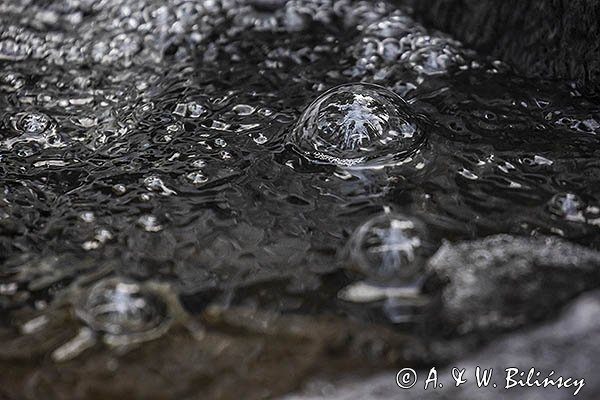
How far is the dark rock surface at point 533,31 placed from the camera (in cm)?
122

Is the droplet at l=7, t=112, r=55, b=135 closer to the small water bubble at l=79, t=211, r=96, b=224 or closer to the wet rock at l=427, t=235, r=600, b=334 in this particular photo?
the small water bubble at l=79, t=211, r=96, b=224

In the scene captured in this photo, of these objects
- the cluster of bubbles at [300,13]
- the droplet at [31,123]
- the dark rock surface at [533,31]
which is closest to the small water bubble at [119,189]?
the droplet at [31,123]

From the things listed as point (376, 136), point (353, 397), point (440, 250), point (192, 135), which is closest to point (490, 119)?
point (376, 136)

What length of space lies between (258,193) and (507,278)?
13.7 inches

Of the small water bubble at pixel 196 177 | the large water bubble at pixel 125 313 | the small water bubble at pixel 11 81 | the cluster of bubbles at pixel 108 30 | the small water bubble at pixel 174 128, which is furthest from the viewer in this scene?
the cluster of bubbles at pixel 108 30

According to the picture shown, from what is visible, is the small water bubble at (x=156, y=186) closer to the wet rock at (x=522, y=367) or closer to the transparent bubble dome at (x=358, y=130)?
→ the transparent bubble dome at (x=358, y=130)

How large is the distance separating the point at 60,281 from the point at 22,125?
1.30 ft

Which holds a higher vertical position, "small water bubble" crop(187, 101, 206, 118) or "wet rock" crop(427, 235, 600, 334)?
"wet rock" crop(427, 235, 600, 334)

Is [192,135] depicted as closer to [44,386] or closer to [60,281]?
[60,281]

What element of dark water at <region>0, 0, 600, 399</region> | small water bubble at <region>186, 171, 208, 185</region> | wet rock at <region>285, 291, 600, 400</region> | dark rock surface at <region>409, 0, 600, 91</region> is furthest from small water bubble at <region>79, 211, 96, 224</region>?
dark rock surface at <region>409, 0, 600, 91</region>

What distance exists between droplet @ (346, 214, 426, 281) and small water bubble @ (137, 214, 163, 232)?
0.25m

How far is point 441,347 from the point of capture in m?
0.76

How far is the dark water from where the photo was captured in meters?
0.80

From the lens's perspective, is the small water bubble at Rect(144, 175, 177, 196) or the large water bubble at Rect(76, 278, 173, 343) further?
the small water bubble at Rect(144, 175, 177, 196)
